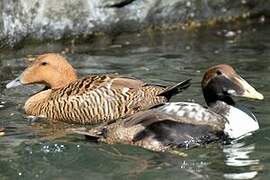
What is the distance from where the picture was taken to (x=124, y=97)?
8422 millimetres

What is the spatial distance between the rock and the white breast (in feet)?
16.9

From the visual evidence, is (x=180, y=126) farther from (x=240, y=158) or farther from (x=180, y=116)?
(x=240, y=158)

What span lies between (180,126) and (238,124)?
58 centimetres

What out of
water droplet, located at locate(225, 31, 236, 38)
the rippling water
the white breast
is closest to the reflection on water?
the rippling water

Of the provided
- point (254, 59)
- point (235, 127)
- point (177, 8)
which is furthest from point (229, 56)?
point (235, 127)

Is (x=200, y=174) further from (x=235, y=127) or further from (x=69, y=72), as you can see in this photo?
(x=69, y=72)

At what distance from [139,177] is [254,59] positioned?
4.94 m

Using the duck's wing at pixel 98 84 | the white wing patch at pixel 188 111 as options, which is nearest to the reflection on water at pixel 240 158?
the white wing patch at pixel 188 111

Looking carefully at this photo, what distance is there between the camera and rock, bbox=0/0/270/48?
1201cm

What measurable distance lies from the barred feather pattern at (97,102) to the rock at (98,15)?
3.47 m

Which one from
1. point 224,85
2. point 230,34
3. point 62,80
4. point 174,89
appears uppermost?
point 224,85

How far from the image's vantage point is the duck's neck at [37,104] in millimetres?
8750

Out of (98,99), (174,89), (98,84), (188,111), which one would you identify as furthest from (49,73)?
(188,111)

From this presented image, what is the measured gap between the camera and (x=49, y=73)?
30.1ft
